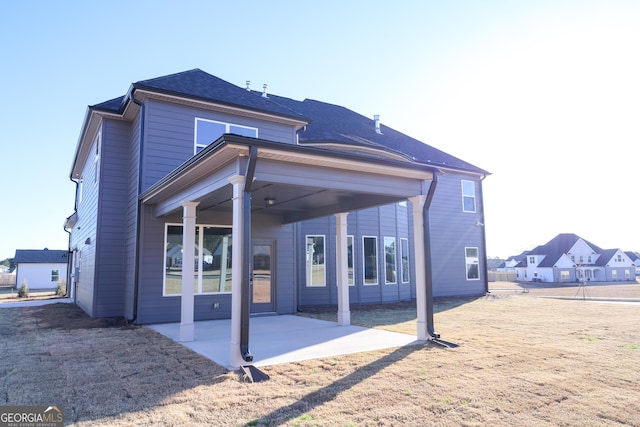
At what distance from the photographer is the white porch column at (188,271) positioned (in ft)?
23.1

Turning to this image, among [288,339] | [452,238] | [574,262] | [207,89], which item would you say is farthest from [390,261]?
[574,262]

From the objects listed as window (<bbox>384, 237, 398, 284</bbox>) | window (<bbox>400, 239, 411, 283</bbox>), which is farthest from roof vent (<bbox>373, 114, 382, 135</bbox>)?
window (<bbox>384, 237, 398, 284</bbox>)

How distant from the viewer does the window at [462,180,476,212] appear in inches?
712

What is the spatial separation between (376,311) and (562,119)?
8.14 m

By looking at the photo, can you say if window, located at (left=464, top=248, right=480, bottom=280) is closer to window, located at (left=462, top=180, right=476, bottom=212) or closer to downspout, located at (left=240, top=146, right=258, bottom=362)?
window, located at (left=462, top=180, right=476, bottom=212)

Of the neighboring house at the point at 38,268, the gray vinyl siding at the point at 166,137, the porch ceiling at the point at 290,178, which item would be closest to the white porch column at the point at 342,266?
the porch ceiling at the point at 290,178

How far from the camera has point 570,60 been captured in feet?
33.4

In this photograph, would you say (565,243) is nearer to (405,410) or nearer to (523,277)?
(523,277)

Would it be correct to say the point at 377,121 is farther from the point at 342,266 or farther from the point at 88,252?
the point at 88,252

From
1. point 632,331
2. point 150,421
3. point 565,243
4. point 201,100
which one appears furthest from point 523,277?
point 150,421

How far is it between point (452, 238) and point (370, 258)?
517 cm

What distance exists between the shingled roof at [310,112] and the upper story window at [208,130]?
562mm

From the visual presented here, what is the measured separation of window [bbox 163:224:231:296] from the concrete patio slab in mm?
857

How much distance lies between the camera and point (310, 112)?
53.9 ft
